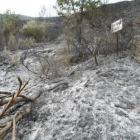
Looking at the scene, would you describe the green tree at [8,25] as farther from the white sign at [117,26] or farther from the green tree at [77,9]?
the white sign at [117,26]

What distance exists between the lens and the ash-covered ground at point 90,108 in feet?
9.16

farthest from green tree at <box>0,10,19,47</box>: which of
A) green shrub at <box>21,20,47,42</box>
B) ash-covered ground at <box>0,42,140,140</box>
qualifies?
ash-covered ground at <box>0,42,140,140</box>

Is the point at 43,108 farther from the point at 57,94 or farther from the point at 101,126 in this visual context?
the point at 101,126

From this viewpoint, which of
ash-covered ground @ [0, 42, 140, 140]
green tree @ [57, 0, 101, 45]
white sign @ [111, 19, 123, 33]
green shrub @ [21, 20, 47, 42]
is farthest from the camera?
green shrub @ [21, 20, 47, 42]

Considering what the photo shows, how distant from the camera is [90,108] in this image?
3223 mm

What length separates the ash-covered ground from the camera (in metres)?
2.79

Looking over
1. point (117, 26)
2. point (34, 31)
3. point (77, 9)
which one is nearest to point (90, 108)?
point (117, 26)

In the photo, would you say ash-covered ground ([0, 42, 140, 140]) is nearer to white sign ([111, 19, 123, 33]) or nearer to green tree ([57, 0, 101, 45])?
white sign ([111, 19, 123, 33])

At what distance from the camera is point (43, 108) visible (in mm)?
3455

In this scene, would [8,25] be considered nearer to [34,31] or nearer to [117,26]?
[34,31]

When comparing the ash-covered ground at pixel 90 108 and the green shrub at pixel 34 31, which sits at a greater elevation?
the green shrub at pixel 34 31

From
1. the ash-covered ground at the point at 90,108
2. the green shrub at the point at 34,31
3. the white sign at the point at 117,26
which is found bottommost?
the ash-covered ground at the point at 90,108

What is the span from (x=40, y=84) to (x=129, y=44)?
2.32m

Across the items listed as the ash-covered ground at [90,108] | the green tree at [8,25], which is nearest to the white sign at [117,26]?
the ash-covered ground at [90,108]
